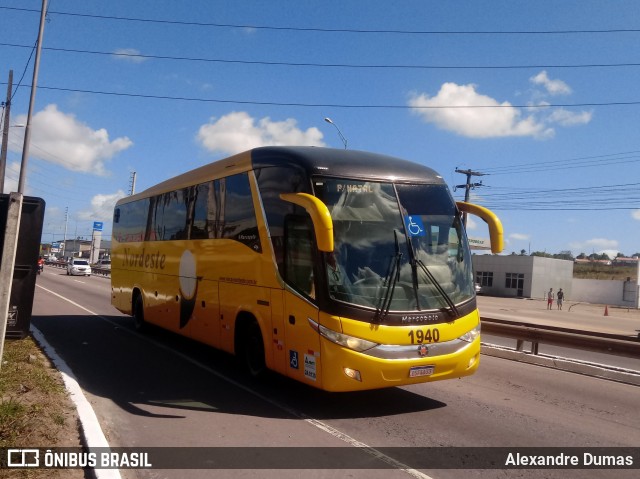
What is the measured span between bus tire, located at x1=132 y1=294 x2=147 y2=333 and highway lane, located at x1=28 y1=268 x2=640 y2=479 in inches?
119

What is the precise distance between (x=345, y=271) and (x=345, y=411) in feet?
5.97

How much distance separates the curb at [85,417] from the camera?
4.89 metres

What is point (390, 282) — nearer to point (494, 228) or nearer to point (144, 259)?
Answer: point (494, 228)

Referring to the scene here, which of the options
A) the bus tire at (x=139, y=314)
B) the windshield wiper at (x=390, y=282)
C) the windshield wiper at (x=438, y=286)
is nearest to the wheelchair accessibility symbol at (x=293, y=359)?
the windshield wiper at (x=390, y=282)

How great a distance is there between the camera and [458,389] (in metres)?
8.66

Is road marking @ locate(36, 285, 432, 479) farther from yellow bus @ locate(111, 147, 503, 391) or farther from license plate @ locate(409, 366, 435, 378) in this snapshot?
license plate @ locate(409, 366, 435, 378)

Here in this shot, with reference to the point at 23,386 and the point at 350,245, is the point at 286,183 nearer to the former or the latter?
the point at 350,245

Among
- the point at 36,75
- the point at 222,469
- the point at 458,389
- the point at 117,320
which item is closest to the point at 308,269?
the point at 222,469

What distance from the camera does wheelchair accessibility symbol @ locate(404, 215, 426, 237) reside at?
23.5 ft

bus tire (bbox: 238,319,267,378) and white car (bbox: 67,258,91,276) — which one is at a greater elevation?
bus tire (bbox: 238,319,267,378)

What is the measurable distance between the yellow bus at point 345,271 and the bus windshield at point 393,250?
13mm

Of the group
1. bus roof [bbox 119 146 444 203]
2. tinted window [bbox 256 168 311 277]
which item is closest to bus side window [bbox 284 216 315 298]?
tinted window [bbox 256 168 311 277]

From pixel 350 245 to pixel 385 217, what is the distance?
0.63m

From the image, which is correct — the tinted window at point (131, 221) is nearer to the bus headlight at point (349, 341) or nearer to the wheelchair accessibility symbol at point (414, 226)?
the wheelchair accessibility symbol at point (414, 226)
